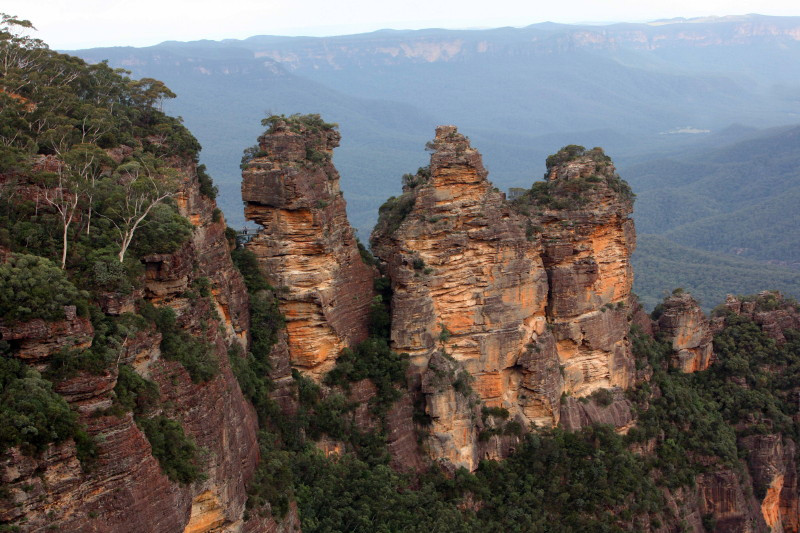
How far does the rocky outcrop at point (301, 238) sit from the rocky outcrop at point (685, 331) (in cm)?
2113

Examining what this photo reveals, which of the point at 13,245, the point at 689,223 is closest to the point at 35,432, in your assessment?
the point at 13,245

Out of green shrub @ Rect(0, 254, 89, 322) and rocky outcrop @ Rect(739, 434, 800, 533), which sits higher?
green shrub @ Rect(0, 254, 89, 322)

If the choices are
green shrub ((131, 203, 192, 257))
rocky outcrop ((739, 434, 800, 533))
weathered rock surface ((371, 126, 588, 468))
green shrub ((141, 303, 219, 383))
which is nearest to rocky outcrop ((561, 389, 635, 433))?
weathered rock surface ((371, 126, 588, 468))

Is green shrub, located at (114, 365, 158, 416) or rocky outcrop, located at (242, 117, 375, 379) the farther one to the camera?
rocky outcrop, located at (242, 117, 375, 379)

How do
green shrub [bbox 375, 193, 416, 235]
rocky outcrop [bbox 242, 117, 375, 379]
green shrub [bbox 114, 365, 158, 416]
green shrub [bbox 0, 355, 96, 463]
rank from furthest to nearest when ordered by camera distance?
1. green shrub [bbox 375, 193, 416, 235]
2. rocky outcrop [bbox 242, 117, 375, 379]
3. green shrub [bbox 114, 365, 158, 416]
4. green shrub [bbox 0, 355, 96, 463]

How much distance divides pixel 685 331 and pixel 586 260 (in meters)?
11.2

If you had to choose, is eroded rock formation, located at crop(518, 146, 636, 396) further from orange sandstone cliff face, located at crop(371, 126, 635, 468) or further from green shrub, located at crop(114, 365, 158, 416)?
green shrub, located at crop(114, 365, 158, 416)

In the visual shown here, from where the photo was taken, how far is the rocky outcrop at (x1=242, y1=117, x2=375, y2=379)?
111ft

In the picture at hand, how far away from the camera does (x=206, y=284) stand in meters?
26.2

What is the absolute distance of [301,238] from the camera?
34.2 m

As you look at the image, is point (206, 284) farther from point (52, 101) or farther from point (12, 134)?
point (52, 101)

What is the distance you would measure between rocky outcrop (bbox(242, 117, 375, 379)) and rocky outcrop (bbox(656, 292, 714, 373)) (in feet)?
69.3

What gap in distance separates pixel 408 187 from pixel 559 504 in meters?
16.8

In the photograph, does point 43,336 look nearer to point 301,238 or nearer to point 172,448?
point 172,448
